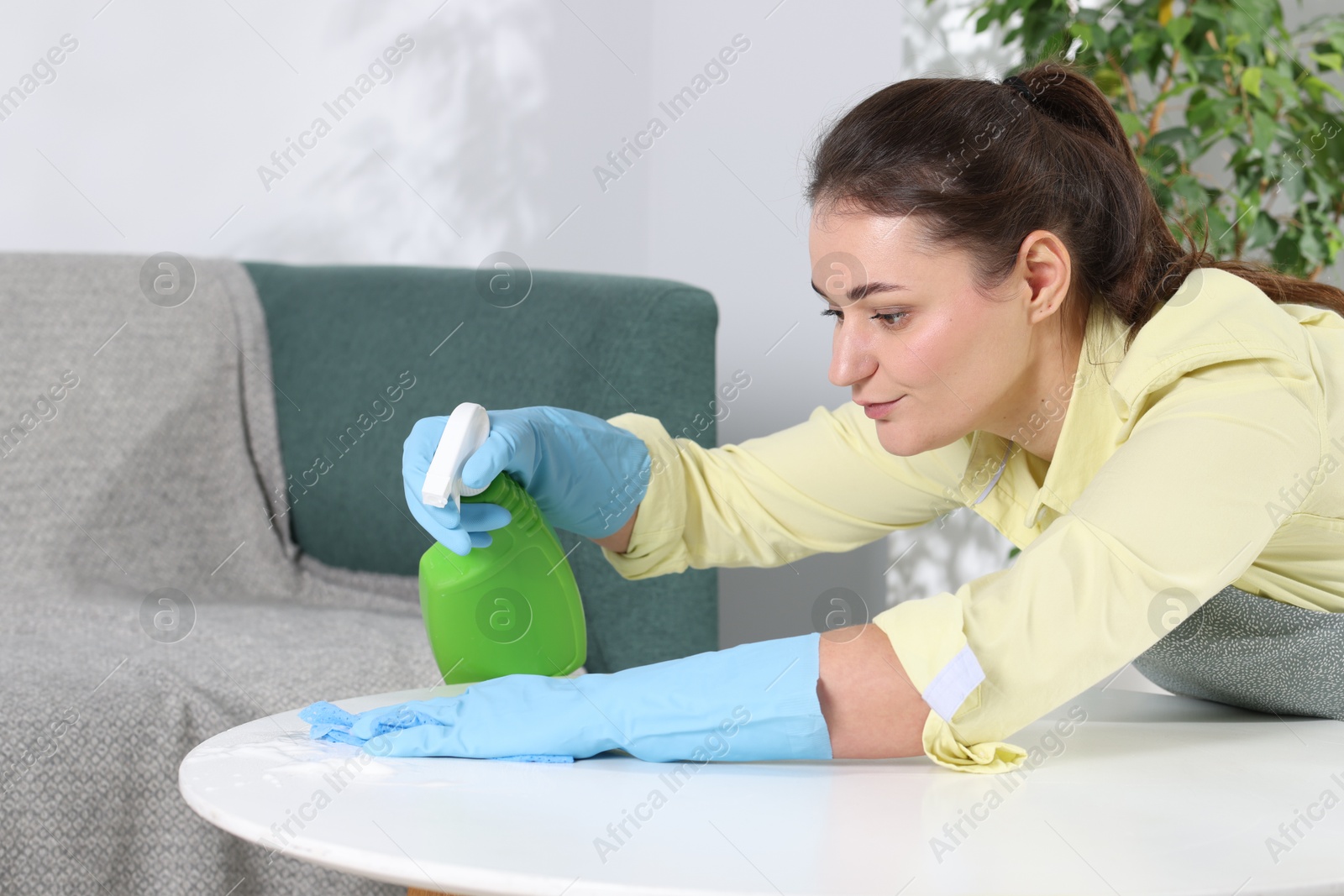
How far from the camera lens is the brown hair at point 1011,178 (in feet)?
2.81

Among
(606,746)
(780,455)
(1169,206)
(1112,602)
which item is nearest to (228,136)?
(780,455)

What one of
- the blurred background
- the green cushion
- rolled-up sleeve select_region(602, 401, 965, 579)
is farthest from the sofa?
rolled-up sleeve select_region(602, 401, 965, 579)

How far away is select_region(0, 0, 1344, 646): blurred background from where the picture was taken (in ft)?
6.27

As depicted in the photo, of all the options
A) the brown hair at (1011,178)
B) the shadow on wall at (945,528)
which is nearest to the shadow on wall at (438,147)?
the shadow on wall at (945,528)

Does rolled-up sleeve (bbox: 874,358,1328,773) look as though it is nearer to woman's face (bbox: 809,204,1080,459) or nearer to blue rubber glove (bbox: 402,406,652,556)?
woman's face (bbox: 809,204,1080,459)

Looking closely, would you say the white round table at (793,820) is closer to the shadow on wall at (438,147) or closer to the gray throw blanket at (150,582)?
the gray throw blanket at (150,582)

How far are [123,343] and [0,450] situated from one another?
0.22 metres

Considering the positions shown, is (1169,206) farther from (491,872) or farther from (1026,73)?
(491,872)

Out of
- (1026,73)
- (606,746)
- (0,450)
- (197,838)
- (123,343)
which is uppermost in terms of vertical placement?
(1026,73)

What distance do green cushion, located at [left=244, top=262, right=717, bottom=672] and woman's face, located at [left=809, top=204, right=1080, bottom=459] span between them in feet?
2.16

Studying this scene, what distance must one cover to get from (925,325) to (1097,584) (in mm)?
245

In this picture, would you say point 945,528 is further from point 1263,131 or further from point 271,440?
point 271,440

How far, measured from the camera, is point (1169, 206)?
67.5 inches

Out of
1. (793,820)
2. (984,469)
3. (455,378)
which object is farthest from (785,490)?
(455,378)
